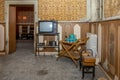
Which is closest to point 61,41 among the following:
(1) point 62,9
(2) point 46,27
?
(2) point 46,27

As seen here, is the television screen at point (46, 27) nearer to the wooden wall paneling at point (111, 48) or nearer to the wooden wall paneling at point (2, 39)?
the wooden wall paneling at point (2, 39)

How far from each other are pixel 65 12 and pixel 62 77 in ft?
12.1

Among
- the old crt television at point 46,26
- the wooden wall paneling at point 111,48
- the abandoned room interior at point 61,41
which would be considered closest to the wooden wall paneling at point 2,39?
the abandoned room interior at point 61,41

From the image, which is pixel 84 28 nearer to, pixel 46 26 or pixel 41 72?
pixel 46 26

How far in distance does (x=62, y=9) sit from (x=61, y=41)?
1675 mm

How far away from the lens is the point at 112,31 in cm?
422

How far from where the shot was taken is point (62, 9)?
7.68 metres

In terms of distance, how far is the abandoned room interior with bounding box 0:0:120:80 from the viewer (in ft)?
15.4

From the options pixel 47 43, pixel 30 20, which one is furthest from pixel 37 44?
pixel 30 20

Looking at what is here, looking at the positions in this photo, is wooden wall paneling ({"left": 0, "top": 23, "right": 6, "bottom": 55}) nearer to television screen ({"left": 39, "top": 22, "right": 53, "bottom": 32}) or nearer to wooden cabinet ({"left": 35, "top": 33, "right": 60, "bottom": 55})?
wooden cabinet ({"left": 35, "top": 33, "right": 60, "bottom": 55})

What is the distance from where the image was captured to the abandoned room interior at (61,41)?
4688 mm

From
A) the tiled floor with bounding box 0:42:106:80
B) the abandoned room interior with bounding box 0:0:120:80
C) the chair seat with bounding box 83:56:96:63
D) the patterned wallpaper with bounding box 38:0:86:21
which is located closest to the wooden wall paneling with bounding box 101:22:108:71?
the abandoned room interior with bounding box 0:0:120:80

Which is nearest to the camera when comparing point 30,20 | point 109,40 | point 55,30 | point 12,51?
point 109,40

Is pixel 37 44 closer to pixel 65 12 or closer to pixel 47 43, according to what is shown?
pixel 47 43
